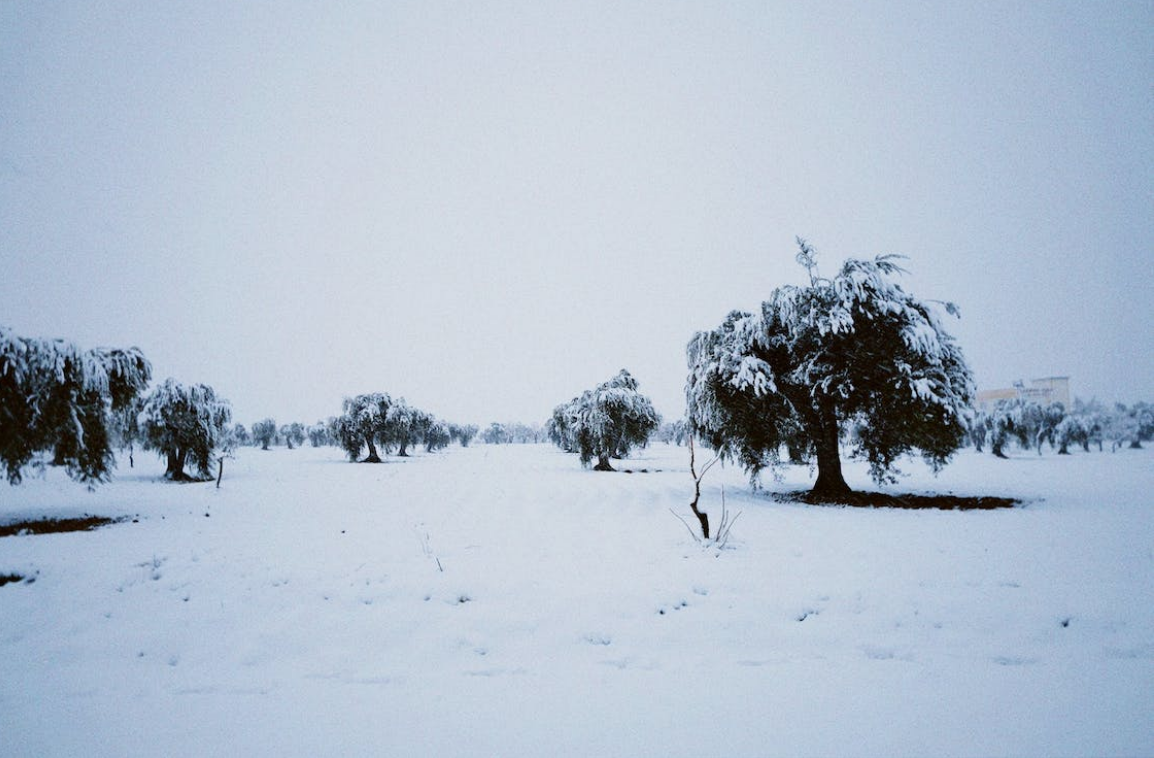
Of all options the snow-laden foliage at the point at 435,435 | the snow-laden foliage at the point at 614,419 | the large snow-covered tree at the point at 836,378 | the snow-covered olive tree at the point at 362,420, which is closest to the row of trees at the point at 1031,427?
the snow-laden foliage at the point at 614,419

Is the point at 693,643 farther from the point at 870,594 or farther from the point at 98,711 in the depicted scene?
the point at 98,711

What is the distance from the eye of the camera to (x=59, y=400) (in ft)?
37.7

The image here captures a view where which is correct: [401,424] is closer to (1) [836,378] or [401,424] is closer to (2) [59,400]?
(2) [59,400]

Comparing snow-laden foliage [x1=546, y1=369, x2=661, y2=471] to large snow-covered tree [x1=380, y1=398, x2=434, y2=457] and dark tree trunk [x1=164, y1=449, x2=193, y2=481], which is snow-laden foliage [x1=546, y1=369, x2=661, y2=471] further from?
large snow-covered tree [x1=380, y1=398, x2=434, y2=457]

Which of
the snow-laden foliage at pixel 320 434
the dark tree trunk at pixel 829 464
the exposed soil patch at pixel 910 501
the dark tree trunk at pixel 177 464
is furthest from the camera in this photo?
the snow-laden foliage at pixel 320 434

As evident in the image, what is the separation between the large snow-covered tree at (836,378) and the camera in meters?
13.5

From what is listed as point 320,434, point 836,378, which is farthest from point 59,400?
point 320,434

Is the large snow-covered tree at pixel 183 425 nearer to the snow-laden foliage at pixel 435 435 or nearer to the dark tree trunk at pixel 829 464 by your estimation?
the dark tree trunk at pixel 829 464

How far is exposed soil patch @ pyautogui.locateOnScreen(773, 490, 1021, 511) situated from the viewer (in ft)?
43.7

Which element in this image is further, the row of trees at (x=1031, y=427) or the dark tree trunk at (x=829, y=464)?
the row of trees at (x=1031, y=427)

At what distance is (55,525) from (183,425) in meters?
15.7

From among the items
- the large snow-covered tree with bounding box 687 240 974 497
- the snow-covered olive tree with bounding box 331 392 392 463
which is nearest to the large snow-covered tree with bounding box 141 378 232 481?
the snow-covered olive tree with bounding box 331 392 392 463

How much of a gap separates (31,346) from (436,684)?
1350 centimetres

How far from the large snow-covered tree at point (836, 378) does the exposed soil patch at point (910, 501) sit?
22.9 inches
